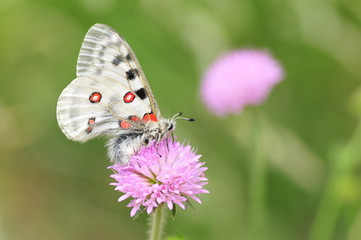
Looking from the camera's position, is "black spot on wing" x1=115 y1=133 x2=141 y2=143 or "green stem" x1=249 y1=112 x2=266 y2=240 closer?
"black spot on wing" x1=115 y1=133 x2=141 y2=143

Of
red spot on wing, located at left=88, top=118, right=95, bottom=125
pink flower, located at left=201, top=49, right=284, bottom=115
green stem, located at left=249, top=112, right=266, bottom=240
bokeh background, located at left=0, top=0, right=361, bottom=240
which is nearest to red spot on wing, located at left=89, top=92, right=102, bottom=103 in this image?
red spot on wing, located at left=88, top=118, right=95, bottom=125

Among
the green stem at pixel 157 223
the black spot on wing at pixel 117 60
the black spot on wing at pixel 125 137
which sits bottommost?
the green stem at pixel 157 223

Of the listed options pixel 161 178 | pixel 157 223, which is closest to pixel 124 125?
pixel 161 178

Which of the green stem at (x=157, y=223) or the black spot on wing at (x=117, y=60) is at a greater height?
the black spot on wing at (x=117, y=60)

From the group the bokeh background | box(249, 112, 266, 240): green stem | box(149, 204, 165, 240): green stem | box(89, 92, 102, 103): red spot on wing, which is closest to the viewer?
box(149, 204, 165, 240): green stem

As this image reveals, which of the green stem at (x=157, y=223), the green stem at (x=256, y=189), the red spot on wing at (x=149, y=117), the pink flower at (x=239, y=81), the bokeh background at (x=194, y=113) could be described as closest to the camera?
the green stem at (x=157, y=223)

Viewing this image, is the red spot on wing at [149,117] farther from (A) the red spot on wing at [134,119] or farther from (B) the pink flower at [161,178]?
(B) the pink flower at [161,178]

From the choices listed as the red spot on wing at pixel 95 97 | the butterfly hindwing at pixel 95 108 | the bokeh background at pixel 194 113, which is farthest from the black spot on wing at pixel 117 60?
the bokeh background at pixel 194 113

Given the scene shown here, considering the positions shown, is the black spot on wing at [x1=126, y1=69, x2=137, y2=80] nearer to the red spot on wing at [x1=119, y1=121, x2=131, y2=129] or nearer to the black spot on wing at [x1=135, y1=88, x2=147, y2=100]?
the black spot on wing at [x1=135, y1=88, x2=147, y2=100]

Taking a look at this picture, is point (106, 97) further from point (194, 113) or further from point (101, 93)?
point (194, 113)
